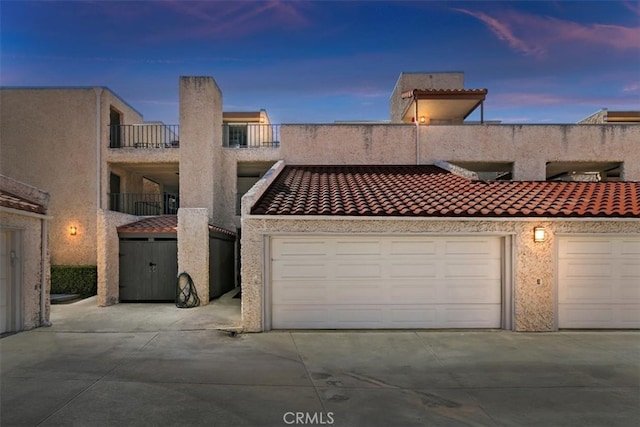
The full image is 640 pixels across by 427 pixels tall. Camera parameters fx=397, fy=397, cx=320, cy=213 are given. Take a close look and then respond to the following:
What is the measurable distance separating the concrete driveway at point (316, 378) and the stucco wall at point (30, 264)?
2.05ft

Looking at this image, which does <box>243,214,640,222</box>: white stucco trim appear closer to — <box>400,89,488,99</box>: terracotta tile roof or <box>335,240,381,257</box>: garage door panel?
<box>335,240,381,257</box>: garage door panel

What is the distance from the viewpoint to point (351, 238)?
9.29m

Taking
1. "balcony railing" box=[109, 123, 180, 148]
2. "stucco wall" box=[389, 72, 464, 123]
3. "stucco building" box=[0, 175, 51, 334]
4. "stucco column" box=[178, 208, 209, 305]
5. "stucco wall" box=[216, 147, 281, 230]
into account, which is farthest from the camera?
"stucco wall" box=[389, 72, 464, 123]

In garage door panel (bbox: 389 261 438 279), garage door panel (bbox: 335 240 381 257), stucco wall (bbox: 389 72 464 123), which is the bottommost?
garage door panel (bbox: 389 261 438 279)

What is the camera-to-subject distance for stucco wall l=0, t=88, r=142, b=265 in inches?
619

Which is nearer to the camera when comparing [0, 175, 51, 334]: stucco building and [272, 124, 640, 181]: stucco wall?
[0, 175, 51, 334]: stucco building

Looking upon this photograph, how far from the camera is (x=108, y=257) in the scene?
1210cm

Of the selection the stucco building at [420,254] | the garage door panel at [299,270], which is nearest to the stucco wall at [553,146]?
the stucco building at [420,254]

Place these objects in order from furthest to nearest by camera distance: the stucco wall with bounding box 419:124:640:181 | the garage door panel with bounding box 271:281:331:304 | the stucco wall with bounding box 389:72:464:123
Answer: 1. the stucco wall with bounding box 389:72:464:123
2. the stucco wall with bounding box 419:124:640:181
3. the garage door panel with bounding box 271:281:331:304

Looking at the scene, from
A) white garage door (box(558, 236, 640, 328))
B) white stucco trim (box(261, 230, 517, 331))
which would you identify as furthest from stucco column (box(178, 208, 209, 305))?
white garage door (box(558, 236, 640, 328))

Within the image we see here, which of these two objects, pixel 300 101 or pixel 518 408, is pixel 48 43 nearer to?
pixel 300 101

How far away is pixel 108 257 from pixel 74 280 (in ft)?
13.8

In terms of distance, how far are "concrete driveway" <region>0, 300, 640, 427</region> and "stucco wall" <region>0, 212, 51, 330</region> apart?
63 cm

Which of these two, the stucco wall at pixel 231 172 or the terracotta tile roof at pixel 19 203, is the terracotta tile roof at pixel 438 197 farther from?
the terracotta tile roof at pixel 19 203
